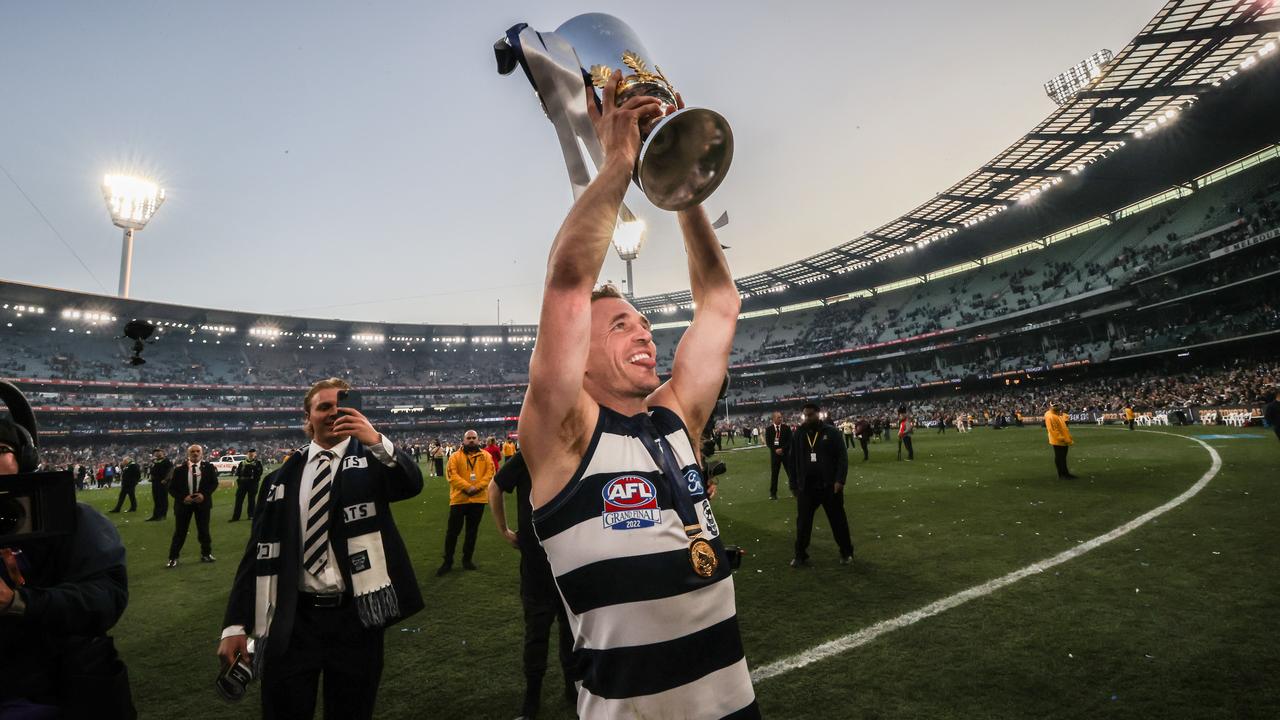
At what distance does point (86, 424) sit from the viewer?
155 feet

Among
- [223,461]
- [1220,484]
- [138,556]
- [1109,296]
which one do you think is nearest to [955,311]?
[1109,296]

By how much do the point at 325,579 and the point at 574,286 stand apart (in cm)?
249

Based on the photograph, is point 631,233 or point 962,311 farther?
point 962,311

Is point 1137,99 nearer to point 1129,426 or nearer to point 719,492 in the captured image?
point 1129,426

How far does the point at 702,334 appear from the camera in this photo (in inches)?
80.4

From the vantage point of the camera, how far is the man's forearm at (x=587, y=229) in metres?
1.36

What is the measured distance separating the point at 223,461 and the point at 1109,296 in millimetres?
65150

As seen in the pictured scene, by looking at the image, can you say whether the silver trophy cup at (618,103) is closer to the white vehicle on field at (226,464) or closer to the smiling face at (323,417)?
the smiling face at (323,417)

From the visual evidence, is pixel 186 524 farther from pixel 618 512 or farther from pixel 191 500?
pixel 618 512

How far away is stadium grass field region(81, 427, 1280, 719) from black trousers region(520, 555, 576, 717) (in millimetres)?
264

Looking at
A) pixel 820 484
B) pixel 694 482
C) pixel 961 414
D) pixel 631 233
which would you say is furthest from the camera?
pixel 961 414

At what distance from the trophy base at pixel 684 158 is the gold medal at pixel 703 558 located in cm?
97

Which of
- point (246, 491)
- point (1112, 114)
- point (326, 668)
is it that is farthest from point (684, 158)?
point (1112, 114)

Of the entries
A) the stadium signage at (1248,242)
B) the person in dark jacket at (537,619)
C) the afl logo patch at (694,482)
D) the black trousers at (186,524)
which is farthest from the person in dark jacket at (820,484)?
the stadium signage at (1248,242)
